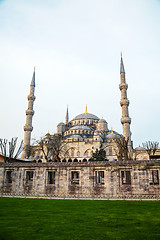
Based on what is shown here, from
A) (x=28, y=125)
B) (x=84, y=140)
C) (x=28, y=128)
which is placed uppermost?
(x=28, y=125)

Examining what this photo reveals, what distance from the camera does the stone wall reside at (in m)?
12.5

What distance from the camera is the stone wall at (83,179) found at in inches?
490

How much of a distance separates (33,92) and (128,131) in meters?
21.1

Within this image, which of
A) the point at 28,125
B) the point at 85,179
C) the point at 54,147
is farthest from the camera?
the point at 28,125

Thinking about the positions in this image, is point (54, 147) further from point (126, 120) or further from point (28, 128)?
point (126, 120)

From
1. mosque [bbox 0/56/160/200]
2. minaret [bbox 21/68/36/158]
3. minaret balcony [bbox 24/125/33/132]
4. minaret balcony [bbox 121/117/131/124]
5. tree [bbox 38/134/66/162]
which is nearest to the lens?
mosque [bbox 0/56/160/200]

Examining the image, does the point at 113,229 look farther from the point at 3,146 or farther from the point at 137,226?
the point at 3,146

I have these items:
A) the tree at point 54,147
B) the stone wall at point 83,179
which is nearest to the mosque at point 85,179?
the stone wall at point 83,179

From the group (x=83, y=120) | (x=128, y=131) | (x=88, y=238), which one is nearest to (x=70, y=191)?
(x=88, y=238)

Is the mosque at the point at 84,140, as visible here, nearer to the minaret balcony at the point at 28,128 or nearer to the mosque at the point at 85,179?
the minaret balcony at the point at 28,128

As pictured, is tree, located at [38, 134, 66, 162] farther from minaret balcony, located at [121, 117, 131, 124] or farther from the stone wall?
minaret balcony, located at [121, 117, 131, 124]

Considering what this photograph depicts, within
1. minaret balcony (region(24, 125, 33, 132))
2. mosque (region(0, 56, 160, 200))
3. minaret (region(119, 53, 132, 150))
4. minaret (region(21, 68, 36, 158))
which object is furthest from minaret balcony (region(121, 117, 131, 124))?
mosque (region(0, 56, 160, 200))

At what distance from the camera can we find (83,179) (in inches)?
523

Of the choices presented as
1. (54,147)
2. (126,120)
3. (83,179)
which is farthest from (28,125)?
(83,179)
